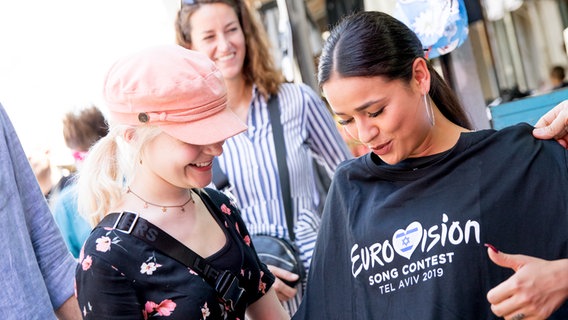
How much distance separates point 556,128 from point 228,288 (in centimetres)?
100

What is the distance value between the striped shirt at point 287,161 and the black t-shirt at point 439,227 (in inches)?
27.1

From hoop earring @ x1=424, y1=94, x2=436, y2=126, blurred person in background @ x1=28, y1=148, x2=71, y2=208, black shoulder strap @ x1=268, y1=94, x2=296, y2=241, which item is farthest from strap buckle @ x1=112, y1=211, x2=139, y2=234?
blurred person in background @ x1=28, y1=148, x2=71, y2=208

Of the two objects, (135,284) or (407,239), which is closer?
(135,284)

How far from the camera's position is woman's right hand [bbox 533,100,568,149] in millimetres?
1979

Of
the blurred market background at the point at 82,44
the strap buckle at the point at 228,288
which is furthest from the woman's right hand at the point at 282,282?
the blurred market background at the point at 82,44

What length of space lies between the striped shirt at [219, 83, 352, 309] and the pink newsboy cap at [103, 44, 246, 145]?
36.2 inches

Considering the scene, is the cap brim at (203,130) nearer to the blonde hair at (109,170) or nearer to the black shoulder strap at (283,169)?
the blonde hair at (109,170)

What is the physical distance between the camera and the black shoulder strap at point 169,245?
204 centimetres

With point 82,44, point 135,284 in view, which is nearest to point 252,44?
point 135,284

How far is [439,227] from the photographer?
2057 millimetres

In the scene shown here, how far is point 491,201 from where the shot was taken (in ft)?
6.58

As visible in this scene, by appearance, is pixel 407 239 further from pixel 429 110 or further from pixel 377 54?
pixel 377 54

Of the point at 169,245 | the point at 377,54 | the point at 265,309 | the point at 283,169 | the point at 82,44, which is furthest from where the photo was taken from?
the point at 82,44

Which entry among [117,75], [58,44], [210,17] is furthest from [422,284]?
[58,44]
